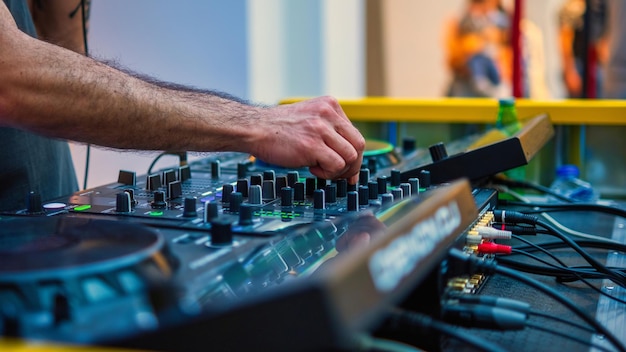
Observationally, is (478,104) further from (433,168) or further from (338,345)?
(338,345)

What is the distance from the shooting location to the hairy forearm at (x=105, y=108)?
76cm

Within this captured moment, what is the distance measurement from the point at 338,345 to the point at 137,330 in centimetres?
11

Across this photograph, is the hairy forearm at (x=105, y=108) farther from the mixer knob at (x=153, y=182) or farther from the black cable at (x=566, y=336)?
the black cable at (x=566, y=336)

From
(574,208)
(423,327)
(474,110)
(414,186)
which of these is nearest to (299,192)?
(414,186)

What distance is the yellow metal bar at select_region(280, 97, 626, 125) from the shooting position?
145cm

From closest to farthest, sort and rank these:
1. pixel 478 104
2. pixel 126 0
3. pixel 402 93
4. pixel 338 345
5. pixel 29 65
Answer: pixel 338 345, pixel 29 65, pixel 478 104, pixel 126 0, pixel 402 93

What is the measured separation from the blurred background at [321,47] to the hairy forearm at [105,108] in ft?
0.52

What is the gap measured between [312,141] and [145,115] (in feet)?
0.65

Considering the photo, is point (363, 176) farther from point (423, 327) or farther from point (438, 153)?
point (423, 327)

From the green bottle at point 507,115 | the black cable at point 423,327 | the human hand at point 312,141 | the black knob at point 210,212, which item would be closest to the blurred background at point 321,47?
the green bottle at point 507,115

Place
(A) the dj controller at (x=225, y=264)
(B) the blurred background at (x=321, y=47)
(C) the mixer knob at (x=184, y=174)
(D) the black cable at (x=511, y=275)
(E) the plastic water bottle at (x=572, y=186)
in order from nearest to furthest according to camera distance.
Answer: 1. (A) the dj controller at (x=225, y=264)
2. (D) the black cable at (x=511, y=275)
3. (C) the mixer knob at (x=184, y=174)
4. (E) the plastic water bottle at (x=572, y=186)
5. (B) the blurred background at (x=321, y=47)

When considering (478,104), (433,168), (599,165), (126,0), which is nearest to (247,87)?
(126,0)

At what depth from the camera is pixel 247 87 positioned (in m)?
2.86

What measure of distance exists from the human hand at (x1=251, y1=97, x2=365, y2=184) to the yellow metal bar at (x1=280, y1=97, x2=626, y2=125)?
26.8 inches
